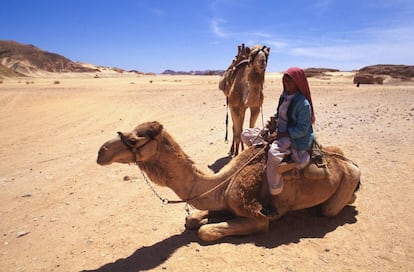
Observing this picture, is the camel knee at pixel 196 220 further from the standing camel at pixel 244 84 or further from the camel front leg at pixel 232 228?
the standing camel at pixel 244 84

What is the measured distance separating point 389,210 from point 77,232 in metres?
4.53

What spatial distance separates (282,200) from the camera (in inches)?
175

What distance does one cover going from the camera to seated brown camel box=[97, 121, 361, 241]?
3.98 meters

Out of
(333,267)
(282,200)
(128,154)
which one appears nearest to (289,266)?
(333,267)

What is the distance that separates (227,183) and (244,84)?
422cm

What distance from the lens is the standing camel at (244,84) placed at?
7.49 m

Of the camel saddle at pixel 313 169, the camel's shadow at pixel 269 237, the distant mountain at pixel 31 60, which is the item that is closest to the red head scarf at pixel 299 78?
the camel saddle at pixel 313 169

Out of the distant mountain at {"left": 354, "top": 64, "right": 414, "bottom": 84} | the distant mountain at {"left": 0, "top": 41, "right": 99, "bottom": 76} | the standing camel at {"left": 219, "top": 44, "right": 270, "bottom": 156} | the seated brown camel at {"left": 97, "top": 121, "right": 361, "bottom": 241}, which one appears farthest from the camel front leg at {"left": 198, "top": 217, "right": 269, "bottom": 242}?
the distant mountain at {"left": 0, "top": 41, "right": 99, "bottom": 76}

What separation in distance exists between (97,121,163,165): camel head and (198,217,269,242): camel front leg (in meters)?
1.14

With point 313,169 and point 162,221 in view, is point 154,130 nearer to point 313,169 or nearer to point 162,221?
point 162,221

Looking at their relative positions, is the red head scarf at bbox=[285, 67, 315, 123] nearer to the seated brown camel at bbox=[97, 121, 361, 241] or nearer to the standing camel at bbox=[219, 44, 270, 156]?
the seated brown camel at bbox=[97, 121, 361, 241]

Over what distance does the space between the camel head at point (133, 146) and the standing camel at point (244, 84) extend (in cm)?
403

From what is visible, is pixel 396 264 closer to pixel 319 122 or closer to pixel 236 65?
pixel 236 65

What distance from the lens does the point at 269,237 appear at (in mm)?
4445
